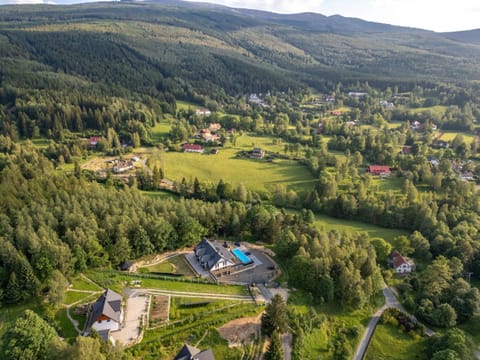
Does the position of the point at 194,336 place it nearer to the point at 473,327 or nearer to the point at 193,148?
the point at 473,327

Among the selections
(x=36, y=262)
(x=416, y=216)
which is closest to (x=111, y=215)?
(x=36, y=262)

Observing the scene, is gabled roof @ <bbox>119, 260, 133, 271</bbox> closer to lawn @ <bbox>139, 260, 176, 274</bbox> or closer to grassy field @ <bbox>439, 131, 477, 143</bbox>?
lawn @ <bbox>139, 260, 176, 274</bbox>

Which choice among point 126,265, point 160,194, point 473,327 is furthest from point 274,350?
point 160,194

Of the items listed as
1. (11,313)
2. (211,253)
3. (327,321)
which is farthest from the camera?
(211,253)

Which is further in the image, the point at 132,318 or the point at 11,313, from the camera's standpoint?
the point at 11,313

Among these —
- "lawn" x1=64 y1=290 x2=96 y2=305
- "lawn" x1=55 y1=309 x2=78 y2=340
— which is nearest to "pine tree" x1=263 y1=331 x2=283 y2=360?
"lawn" x1=55 y1=309 x2=78 y2=340

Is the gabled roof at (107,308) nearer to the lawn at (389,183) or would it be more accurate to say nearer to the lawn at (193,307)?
the lawn at (193,307)
